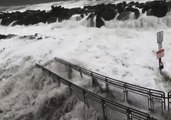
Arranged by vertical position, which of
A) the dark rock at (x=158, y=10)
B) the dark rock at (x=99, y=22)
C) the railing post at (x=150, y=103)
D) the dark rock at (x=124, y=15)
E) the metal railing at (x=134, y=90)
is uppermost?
the dark rock at (x=158, y=10)

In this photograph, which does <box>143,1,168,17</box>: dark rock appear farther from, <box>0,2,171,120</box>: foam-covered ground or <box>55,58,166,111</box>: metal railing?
<box>55,58,166,111</box>: metal railing

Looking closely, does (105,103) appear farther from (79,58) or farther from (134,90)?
(79,58)

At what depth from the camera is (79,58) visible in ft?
53.0

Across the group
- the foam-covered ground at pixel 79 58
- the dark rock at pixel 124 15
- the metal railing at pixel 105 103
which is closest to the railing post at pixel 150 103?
the metal railing at pixel 105 103

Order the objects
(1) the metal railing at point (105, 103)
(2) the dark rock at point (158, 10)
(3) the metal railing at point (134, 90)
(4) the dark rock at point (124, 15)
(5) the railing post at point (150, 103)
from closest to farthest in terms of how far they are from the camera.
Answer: (1) the metal railing at point (105, 103) < (3) the metal railing at point (134, 90) < (5) the railing post at point (150, 103) < (2) the dark rock at point (158, 10) < (4) the dark rock at point (124, 15)

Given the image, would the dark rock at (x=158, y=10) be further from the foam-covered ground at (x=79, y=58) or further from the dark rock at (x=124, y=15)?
the dark rock at (x=124, y=15)

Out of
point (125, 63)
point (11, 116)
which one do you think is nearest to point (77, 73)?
point (125, 63)

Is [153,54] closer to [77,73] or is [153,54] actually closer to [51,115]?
[77,73]

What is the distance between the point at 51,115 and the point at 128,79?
12.7 ft

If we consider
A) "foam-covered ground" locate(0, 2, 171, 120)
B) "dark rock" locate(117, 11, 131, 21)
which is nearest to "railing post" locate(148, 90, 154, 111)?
"foam-covered ground" locate(0, 2, 171, 120)

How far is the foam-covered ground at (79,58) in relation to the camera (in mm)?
12664

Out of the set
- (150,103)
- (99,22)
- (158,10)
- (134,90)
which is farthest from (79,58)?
(158,10)

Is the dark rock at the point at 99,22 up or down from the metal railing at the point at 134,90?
up

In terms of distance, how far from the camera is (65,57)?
16359 mm
